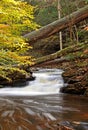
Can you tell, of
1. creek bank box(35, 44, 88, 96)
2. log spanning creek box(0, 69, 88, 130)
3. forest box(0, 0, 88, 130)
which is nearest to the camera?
log spanning creek box(0, 69, 88, 130)

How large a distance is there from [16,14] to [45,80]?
873cm

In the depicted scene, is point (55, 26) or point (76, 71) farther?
point (76, 71)

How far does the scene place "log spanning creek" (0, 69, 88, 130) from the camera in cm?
743

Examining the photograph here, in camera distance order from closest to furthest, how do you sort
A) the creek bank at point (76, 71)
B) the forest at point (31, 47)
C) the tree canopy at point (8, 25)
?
the tree canopy at point (8, 25) → the forest at point (31, 47) → the creek bank at point (76, 71)

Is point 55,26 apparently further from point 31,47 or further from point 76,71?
point 76,71

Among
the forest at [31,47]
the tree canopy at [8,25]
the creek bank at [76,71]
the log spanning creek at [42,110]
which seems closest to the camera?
the log spanning creek at [42,110]

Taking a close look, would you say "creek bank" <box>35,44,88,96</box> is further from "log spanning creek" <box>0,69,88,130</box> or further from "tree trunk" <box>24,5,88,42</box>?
"tree trunk" <box>24,5,88,42</box>

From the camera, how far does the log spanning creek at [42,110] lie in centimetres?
743

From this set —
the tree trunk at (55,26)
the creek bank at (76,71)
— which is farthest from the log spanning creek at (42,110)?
the tree trunk at (55,26)

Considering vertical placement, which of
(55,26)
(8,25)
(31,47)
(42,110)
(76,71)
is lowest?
(42,110)

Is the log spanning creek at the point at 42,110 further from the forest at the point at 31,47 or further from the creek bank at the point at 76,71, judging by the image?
the creek bank at the point at 76,71

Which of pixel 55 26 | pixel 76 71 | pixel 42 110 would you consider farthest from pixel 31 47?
pixel 76 71

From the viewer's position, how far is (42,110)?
9.61 m

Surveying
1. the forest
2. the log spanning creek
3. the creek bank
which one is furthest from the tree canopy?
the creek bank
